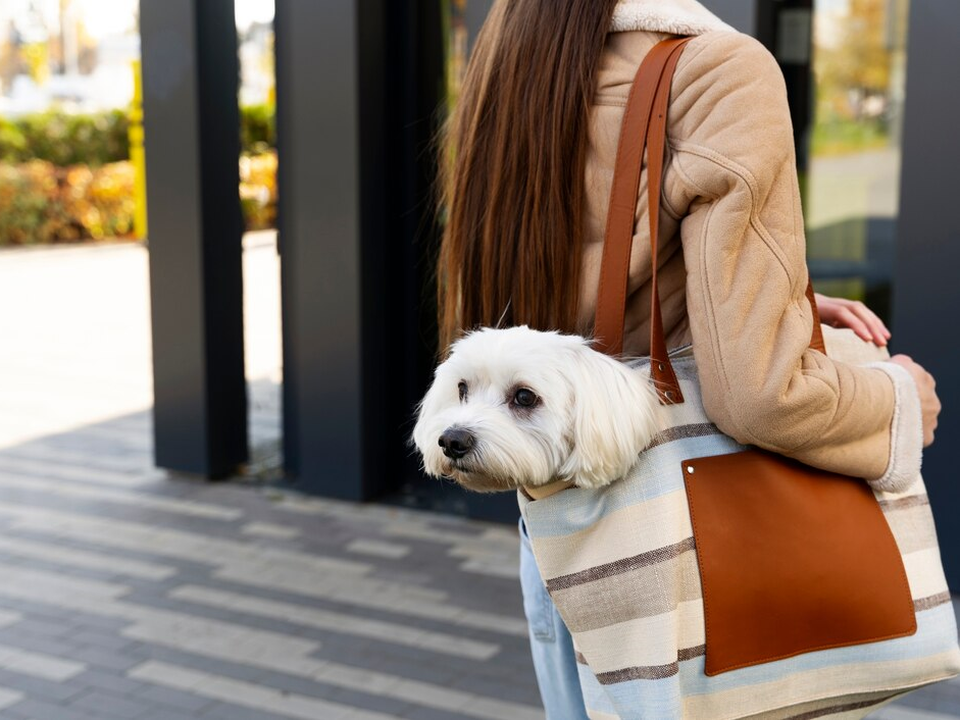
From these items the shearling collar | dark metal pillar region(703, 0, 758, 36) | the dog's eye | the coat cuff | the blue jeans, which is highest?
dark metal pillar region(703, 0, 758, 36)

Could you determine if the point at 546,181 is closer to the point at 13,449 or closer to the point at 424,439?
the point at 424,439

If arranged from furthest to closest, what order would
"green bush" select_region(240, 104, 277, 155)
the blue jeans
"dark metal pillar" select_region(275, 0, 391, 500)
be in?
1. "green bush" select_region(240, 104, 277, 155)
2. "dark metal pillar" select_region(275, 0, 391, 500)
3. the blue jeans

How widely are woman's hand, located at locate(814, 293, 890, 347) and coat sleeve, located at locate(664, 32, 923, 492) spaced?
→ 1.16 ft

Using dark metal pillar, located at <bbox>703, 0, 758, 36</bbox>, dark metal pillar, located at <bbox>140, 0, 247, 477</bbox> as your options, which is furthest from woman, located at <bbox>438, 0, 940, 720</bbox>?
dark metal pillar, located at <bbox>140, 0, 247, 477</bbox>

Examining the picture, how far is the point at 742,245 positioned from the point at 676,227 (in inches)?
4.9

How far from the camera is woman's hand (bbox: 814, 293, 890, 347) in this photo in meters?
2.13

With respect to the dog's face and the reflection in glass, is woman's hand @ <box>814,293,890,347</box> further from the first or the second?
the reflection in glass

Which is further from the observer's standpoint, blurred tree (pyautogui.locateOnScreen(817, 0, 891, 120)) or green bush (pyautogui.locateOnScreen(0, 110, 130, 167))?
green bush (pyautogui.locateOnScreen(0, 110, 130, 167))

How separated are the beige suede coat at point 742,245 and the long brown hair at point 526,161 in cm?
7

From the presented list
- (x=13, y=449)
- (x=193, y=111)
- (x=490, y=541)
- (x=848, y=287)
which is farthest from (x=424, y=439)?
(x=13, y=449)

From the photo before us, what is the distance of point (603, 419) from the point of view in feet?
5.53

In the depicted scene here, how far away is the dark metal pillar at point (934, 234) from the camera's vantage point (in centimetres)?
428

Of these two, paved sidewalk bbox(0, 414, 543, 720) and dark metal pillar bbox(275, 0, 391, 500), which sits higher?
dark metal pillar bbox(275, 0, 391, 500)

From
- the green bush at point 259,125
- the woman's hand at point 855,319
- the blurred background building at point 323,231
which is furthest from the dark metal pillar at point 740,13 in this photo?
the green bush at point 259,125
